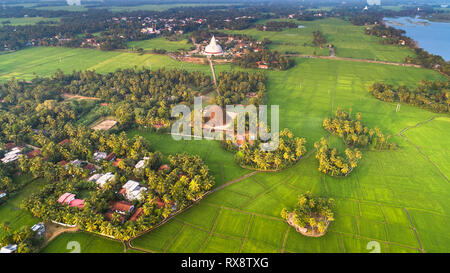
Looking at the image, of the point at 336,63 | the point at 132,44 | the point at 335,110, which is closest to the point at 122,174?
the point at 335,110

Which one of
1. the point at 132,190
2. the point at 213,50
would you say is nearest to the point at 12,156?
the point at 132,190

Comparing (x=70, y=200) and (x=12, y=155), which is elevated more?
(x=12, y=155)

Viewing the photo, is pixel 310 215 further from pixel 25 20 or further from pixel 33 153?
pixel 25 20

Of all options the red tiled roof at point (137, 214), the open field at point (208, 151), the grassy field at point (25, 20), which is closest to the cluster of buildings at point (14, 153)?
the open field at point (208, 151)

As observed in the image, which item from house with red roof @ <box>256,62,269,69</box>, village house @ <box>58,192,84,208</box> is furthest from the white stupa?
village house @ <box>58,192,84,208</box>

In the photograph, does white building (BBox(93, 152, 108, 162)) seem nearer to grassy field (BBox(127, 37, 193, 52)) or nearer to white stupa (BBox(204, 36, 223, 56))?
white stupa (BBox(204, 36, 223, 56))

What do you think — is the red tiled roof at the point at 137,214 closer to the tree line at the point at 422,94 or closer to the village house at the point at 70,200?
the village house at the point at 70,200

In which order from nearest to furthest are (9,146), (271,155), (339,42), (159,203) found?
1. (159,203)
2. (271,155)
3. (9,146)
4. (339,42)
